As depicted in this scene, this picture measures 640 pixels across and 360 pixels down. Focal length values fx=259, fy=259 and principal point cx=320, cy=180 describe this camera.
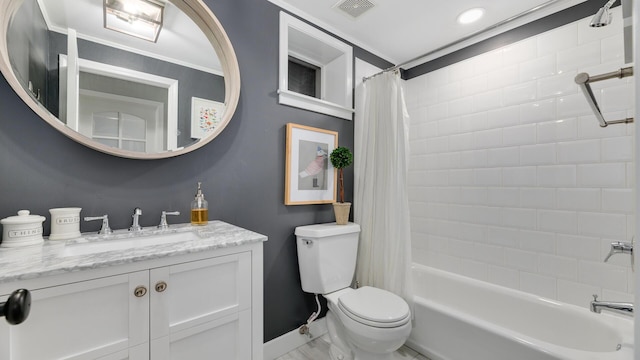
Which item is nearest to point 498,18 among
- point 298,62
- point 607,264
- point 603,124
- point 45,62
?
point 603,124

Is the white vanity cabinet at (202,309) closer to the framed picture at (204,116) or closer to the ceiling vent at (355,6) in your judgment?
the framed picture at (204,116)

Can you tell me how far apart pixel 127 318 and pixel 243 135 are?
3.43 ft

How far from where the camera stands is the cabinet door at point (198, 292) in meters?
0.88

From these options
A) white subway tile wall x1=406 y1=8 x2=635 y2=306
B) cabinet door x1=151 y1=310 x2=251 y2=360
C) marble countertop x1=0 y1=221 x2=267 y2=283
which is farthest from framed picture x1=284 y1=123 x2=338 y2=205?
white subway tile wall x1=406 y1=8 x2=635 y2=306

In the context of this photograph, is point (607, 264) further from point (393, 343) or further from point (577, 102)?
point (393, 343)

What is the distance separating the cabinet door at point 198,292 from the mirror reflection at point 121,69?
660mm

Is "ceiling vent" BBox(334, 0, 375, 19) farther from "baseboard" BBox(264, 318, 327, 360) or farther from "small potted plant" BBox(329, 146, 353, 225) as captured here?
"baseboard" BBox(264, 318, 327, 360)

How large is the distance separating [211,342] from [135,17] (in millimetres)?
1496

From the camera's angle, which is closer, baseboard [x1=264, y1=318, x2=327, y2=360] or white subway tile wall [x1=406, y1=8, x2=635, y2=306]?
white subway tile wall [x1=406, y1=8, x2=635, y2=306]

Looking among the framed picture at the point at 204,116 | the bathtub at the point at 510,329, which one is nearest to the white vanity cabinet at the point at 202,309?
the framed picture at the point at 204,116

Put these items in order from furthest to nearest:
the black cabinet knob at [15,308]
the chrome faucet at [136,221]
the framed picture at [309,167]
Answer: the framed picture at [309,167]
the chrome faucet at [136,221]
the black cabinet knob at [15,308]

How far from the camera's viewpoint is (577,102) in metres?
1.62

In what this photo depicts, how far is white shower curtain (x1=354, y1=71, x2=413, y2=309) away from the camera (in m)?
1.75

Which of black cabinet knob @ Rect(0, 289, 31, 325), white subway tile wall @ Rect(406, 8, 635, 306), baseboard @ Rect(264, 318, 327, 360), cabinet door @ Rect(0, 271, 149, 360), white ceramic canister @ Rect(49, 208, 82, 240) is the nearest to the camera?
black cabinet knob @ Rect(0, 289, 31, 325)
